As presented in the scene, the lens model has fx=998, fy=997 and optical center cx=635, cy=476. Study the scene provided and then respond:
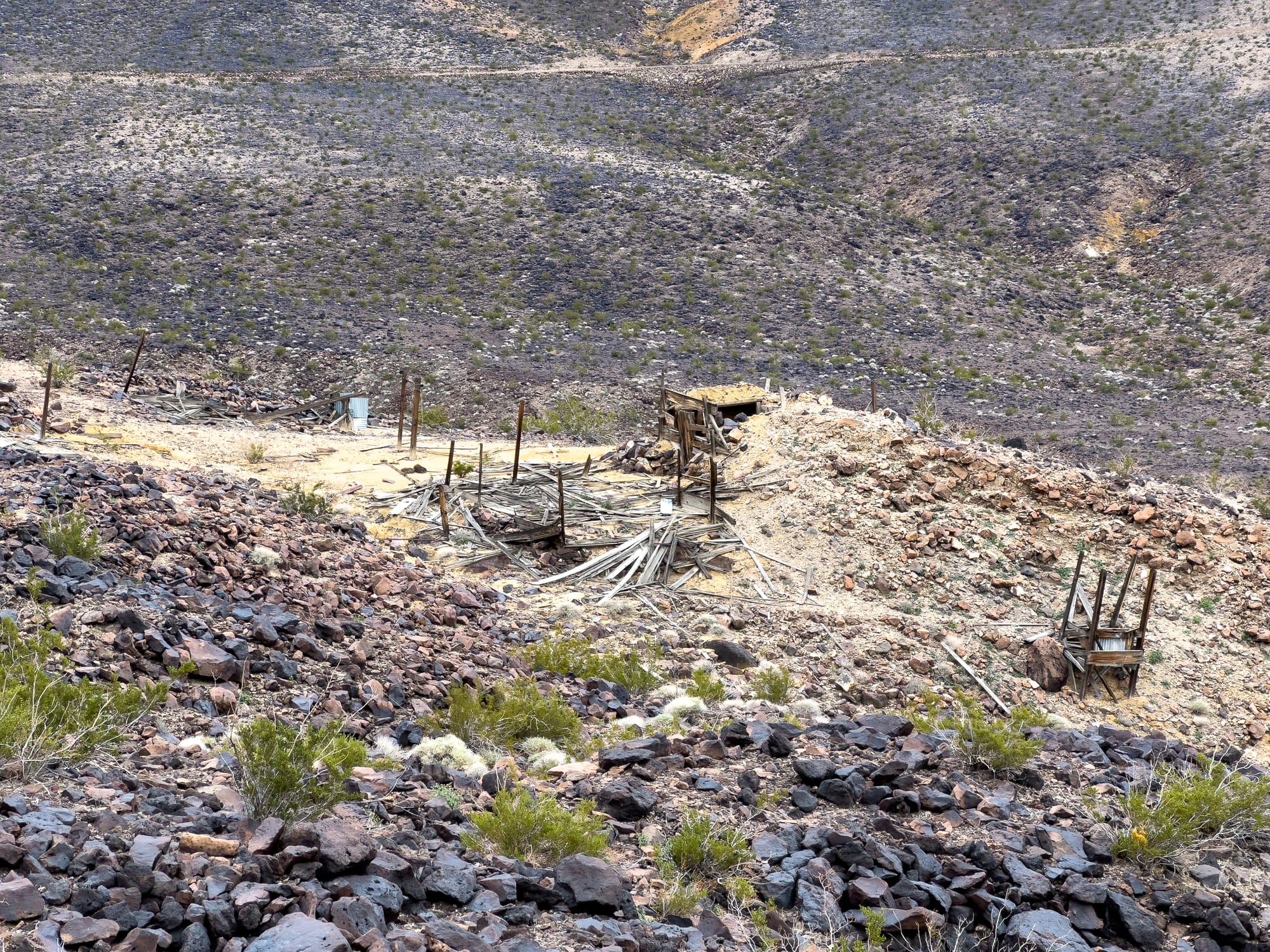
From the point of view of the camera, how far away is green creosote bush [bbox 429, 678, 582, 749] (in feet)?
19.6

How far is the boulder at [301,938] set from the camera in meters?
3.05

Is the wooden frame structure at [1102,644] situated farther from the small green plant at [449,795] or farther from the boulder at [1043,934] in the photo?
the small green plant at [449,795]

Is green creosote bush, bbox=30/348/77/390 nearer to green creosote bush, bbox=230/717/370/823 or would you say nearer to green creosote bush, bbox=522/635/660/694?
green creosote bush, bbox=522/635/660/694

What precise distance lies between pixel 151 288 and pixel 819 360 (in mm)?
17476

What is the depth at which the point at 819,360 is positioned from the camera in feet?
84.6

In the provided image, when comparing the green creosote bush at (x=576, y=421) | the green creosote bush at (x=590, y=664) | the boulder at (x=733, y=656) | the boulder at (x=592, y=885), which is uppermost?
the boulder at (x=592, y=885)

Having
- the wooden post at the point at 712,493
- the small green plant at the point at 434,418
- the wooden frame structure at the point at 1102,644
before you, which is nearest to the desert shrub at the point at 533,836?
→ the wooden frame structure at the point at 1102,644

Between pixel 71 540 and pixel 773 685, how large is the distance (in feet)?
17.0

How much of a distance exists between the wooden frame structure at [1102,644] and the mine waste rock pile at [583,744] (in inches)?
9.6

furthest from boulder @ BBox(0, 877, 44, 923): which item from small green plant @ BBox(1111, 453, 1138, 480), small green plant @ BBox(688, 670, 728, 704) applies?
small green plant @ BBox(1111, 453, 1138, 480)

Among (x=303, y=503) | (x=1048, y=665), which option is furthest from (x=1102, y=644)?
(x=303, y=503)

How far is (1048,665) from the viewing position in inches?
361

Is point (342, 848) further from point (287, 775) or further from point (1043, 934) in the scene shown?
point (1043, 934)

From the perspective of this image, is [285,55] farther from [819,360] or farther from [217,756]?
[217,756]
